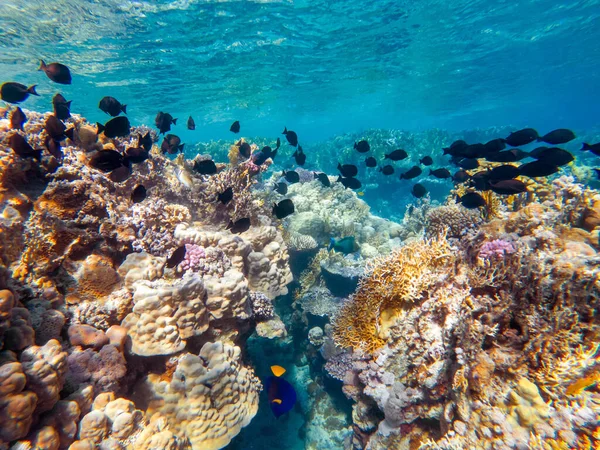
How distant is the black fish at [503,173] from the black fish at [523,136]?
0.86 meters

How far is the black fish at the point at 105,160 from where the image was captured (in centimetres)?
367

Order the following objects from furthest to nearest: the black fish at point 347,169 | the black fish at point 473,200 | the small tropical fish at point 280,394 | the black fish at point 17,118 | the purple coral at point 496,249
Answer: the black fish at point 347,169 → the black fish at point 473,200 → the black fish at point 17,118 → the small tropical fish at point 280,394 → the purple coral at point 496,249

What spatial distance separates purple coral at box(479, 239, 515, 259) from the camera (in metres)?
3.82

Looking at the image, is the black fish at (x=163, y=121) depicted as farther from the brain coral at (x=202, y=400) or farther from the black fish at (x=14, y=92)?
the brain coral at (x=202, y=400)

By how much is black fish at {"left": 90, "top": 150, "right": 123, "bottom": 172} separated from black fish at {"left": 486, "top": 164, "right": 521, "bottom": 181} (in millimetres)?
5663

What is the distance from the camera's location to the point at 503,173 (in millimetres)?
4543

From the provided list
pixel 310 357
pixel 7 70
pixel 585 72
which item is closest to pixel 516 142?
pixel 310 357

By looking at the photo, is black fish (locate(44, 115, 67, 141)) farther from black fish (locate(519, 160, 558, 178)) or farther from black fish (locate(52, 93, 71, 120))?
black fish (locate(519, 160, 558, 178))

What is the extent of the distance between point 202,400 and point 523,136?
642 centimetres

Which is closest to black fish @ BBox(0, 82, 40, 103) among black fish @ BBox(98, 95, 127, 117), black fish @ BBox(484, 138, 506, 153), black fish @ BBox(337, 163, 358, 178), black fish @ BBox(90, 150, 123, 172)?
black fish @ BBox(98, 95, 127, 117)

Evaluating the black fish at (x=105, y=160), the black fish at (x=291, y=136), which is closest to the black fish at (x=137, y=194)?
the black fish at (x=105, y=160)

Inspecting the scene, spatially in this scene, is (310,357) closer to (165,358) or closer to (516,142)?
(165,358)

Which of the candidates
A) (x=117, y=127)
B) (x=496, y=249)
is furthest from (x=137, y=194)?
(x=496, y=249)

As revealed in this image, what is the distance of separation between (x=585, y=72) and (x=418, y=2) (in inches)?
1399
